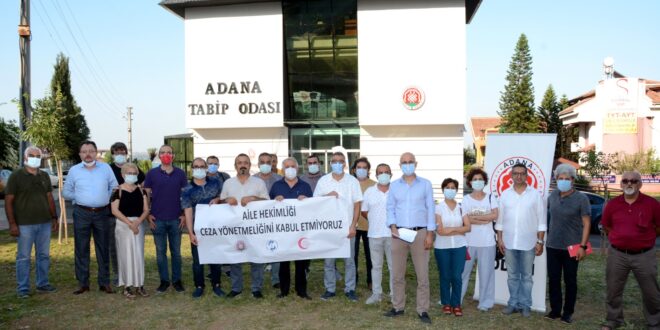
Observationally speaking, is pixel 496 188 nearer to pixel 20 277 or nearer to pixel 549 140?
pixel 549 140

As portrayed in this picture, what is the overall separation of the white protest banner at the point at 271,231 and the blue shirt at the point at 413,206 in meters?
1.22

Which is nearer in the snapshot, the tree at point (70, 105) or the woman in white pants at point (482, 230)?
the woman in white pants at point (482, 230)

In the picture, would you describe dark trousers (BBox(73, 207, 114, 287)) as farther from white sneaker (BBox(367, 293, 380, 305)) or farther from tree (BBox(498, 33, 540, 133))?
tree (BBox(498, 33, 540, 133))

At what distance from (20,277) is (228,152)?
1682 cm

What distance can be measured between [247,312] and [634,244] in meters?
4.56

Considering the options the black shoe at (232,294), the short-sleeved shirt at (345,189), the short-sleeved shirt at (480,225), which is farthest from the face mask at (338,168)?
the black shoe at (232,294)

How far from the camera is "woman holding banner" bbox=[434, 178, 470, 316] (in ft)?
21.6

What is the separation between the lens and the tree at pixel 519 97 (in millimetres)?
55406

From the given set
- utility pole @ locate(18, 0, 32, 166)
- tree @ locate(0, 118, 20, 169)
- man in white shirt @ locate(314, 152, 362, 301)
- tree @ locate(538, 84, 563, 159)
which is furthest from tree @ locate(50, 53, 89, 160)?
man in white shirt @ locate(314, 152, 362, 301)

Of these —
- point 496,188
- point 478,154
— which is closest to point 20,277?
point 496,188

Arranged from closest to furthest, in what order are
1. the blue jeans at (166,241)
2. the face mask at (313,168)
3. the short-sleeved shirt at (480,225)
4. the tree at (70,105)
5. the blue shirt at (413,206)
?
the blue shirt at (413,206), the short-sleeved shirt at (480,225), the blue jeans at (166,241), the face mask at (313,168), the tree at (70,105)

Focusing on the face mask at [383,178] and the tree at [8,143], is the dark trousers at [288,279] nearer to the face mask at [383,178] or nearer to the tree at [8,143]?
the face mask at [383,178]

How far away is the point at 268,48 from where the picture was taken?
22.9 m

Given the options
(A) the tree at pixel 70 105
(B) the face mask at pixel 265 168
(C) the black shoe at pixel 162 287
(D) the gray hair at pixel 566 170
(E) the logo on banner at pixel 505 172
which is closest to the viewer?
(D) the gray hair at pixel 566 170
